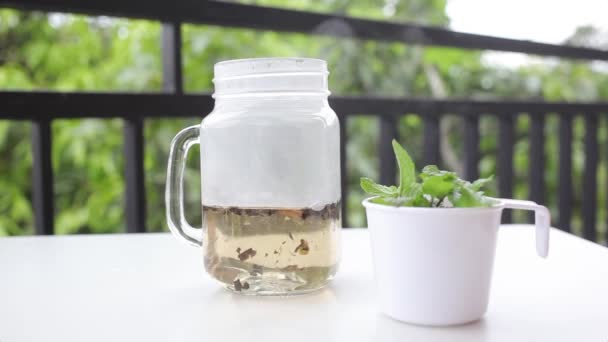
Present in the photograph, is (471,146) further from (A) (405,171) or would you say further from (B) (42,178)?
(A) (405,171)

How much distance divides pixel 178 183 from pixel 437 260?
31cm

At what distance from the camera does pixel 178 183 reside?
0.63 metres

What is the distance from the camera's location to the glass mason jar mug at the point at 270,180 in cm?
54

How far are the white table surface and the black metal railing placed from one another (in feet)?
1.39

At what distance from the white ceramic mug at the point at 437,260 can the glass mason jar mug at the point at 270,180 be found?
0.32 ft

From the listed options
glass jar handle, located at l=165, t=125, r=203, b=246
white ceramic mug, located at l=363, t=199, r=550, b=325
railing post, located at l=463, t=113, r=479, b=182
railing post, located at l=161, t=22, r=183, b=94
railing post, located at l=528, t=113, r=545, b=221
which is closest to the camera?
white ceramic mug, located at l=363, t=199, r=550, b=325

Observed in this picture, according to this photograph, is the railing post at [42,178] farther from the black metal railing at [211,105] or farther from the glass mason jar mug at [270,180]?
the glass mason jar mug at [270,180]

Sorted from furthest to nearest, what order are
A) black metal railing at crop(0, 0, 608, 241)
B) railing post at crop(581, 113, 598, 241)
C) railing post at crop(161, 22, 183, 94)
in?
railing post at crop(581, 113, 598, 241) < railing post at crop(161, 22, 183, 94) < black metal railing at crop(0, 0, 608, 241)

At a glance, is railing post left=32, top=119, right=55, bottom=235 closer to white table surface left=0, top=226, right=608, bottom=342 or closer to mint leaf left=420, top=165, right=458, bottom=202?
white table surface left=0, top=226, right=608, bottom=342

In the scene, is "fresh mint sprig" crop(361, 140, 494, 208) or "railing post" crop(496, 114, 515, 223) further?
"railing post" crop(496, 114, 515, 223)

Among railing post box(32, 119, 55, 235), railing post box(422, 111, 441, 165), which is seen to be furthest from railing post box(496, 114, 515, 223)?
railing post box(32, 119, 55, 235)

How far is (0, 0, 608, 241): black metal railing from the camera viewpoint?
113 centimetres

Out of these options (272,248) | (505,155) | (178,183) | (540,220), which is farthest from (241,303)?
(505,155)

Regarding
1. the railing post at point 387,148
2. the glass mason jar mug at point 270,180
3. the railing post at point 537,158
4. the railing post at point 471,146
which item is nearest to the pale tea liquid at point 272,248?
the glass mason jar mug at point 270,180
